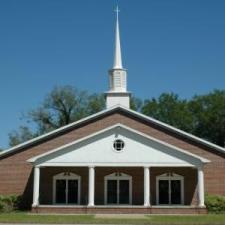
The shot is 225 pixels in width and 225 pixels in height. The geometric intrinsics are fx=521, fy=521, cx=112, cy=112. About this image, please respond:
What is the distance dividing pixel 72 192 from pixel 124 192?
366 centimetres

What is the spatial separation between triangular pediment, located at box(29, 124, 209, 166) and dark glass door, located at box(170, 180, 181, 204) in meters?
2.94

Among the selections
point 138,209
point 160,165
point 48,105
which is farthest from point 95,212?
point 48,105

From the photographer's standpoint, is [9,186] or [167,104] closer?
[9,186]

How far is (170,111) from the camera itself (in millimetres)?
85125

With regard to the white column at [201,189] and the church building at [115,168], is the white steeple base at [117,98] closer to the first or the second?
the church building at [115,168]

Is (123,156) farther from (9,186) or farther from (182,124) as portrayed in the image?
(182,124)

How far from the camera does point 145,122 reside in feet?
126

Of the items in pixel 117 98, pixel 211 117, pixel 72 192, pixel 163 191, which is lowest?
pixel 72 192

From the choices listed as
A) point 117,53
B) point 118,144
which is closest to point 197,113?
point 117,53

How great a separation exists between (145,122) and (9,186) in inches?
427

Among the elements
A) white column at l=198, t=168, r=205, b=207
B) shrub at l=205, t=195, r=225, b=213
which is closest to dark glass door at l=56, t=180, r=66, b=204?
white column at l=198, t=168, r=205, b=207

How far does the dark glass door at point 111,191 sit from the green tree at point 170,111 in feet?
151

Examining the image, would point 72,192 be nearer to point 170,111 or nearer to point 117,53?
point 117,53

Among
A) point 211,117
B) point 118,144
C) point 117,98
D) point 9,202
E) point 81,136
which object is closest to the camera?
point 118,144
